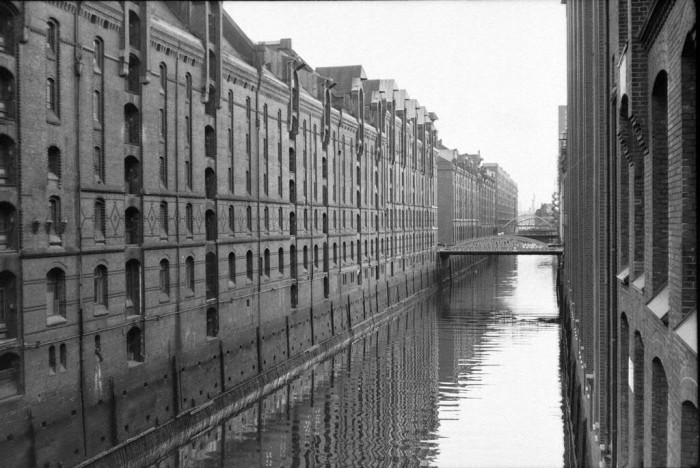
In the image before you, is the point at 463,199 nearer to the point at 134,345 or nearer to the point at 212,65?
the point at 212,65

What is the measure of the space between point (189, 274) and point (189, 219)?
145 centimetres

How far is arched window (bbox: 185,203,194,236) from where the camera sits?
2126cm

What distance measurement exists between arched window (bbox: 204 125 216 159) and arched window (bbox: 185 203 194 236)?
184cm

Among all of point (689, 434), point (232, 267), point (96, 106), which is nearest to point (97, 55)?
point (96, 106)

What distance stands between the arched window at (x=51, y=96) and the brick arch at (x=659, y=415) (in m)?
12.2

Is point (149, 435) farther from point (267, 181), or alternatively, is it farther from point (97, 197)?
point (267, 181)

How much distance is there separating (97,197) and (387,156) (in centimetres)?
3317

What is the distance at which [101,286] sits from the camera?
16891mm

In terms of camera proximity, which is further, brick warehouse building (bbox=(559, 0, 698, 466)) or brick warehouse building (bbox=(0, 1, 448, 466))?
brick warehouse building (bbox=(0, 1, 448, 466))

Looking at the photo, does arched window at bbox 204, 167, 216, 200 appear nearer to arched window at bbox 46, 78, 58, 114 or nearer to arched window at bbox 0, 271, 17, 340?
arched window at bbox 46, 78, 58, 114

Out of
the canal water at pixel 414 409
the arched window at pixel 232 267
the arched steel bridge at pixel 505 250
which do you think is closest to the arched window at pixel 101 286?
the canal water at pixel 414 409

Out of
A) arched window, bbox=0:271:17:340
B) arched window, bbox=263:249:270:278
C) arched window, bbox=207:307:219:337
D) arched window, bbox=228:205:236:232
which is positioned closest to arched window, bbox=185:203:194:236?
arched window, bbox=207:307:219:337

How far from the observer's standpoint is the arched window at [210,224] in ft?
74.1

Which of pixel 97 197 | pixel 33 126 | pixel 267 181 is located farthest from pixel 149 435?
pixel 267 181
